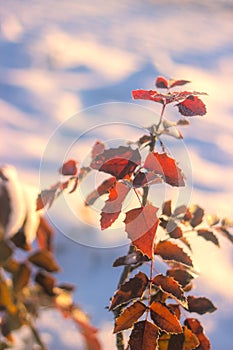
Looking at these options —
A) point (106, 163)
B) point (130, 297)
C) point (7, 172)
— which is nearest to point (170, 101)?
point (106, 163)

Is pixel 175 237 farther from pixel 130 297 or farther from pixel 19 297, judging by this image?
pixel 19 297

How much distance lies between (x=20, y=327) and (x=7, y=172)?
11 cm

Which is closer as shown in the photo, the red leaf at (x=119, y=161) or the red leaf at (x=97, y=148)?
the red leaf at (x=119, y=161)

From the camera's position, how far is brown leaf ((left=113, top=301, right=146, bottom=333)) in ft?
2.13

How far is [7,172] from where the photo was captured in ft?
1.32

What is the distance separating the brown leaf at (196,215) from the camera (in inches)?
35.8

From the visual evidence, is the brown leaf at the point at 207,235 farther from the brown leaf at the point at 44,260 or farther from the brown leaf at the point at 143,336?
the brown leaf at the point at 44,260

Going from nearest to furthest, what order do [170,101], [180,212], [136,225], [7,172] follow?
[7,172] → [136,225] → [170,101] → [180,212]

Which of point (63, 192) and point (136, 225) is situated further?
point (63, 192)

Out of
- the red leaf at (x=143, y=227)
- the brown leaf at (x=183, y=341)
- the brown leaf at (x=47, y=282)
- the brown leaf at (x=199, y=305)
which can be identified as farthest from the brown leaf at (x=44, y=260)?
the brown leaf at (x=199, y=305)

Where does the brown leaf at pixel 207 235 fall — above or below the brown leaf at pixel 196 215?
below

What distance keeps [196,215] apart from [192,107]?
22cm

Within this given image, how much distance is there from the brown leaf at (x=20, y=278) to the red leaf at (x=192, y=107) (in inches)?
16.0

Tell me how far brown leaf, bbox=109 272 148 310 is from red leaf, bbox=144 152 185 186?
118 mm
